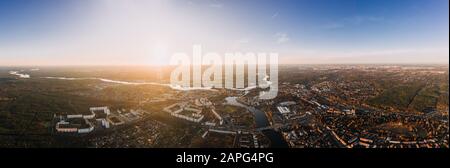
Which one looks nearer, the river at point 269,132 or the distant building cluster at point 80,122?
the river at point 269,132

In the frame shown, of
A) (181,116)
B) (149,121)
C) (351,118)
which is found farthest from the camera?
(181,116)

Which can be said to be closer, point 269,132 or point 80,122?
point 269,132

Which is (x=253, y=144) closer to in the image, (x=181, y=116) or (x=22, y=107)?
(x=181, y=116)

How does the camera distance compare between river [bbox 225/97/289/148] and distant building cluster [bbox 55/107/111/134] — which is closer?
river [bbox 225/97/289/148]

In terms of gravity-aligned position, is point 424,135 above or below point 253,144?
above

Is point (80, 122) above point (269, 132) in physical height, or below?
above
